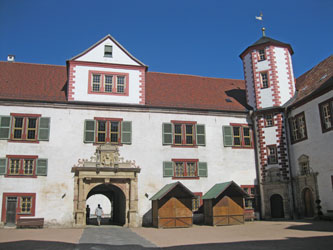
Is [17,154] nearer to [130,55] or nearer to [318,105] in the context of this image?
[130,55]

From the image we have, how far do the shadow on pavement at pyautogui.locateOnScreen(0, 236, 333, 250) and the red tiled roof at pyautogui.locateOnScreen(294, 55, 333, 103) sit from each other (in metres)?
13.9

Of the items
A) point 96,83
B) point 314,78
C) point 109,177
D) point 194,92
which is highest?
point 314,78

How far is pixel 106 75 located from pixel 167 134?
6107 mm

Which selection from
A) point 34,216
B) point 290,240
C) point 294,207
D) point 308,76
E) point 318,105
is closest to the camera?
point 290,240

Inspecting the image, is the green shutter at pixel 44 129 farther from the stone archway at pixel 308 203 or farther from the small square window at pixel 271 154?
the stone archway at pixel 308 203

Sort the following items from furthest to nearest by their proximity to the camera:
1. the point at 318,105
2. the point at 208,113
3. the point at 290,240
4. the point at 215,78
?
the point at 215,78, the point at 208,113, the point at 318,105, the point at 290,240

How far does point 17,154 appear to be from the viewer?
899 inches

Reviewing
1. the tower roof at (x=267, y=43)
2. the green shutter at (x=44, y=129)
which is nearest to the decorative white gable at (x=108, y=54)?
the green shutter at (x=44, y=129)

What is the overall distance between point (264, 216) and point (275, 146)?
516 cm

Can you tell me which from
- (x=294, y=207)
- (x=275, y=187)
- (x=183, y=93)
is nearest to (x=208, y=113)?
(x=183, y=93)

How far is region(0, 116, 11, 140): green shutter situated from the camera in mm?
22875

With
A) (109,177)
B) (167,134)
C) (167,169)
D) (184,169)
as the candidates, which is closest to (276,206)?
(184,169)

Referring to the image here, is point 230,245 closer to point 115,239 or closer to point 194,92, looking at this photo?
point 115,239

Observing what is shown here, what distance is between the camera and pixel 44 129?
23.5 m
